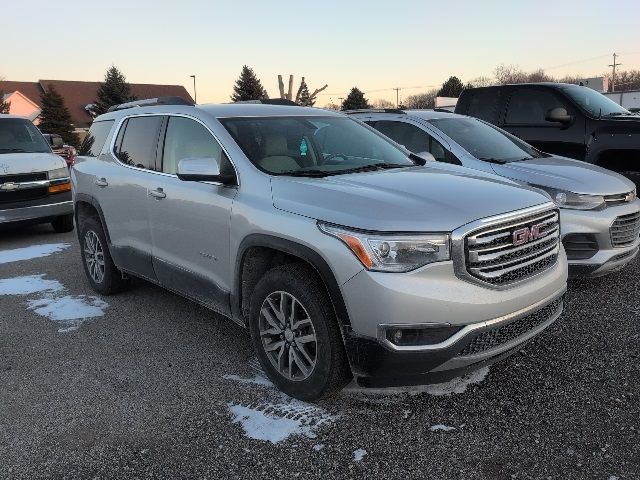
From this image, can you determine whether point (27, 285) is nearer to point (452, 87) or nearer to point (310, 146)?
point (310, 146)

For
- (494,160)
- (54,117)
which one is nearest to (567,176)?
(494,160)

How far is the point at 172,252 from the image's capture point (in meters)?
4.30

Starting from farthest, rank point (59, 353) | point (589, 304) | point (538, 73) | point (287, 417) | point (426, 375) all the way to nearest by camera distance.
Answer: point (538, 73) → point (589, 304) → point (59, 353) → point (287, 417) → point (426, 375)

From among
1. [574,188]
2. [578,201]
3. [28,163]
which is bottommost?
[578,201]

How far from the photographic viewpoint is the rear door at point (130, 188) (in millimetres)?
4648

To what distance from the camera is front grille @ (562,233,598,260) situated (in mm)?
5075

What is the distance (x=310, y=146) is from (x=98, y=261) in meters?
2.75

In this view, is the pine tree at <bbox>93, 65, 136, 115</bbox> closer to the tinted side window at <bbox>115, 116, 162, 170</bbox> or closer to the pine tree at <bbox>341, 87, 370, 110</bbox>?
the pine tree at <bbox>341, 87, 370, 110</bbox>

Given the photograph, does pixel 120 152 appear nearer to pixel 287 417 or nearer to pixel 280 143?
pixel 280 143

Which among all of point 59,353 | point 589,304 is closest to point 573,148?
point 589,304

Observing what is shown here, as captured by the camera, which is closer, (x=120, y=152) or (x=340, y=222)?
(x=340, y=222)

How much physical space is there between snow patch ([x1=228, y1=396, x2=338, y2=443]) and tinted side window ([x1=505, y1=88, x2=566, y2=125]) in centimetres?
600

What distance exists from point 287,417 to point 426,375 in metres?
0.84

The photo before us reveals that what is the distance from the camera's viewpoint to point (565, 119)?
7.20m
